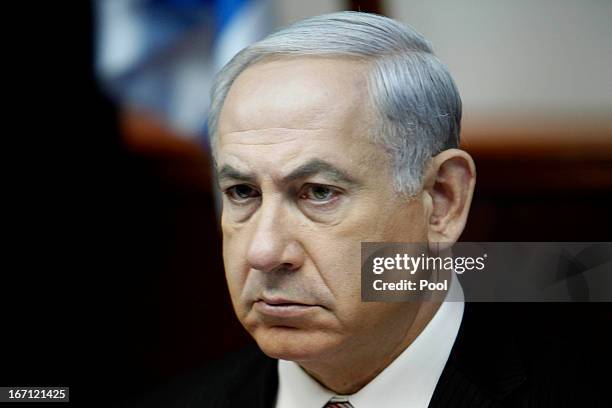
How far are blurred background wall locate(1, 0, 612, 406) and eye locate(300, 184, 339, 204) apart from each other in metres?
0.49

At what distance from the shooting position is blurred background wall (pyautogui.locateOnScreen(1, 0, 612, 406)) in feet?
6.78

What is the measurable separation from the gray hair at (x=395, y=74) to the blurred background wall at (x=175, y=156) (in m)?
0.33

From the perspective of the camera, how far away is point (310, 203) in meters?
1.53

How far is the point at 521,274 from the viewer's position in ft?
5.87

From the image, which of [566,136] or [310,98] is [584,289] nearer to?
[566,136]

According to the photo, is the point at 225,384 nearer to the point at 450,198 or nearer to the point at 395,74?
the point at 450,198

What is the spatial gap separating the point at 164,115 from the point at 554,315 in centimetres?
127

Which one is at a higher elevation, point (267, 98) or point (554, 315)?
point (267, 98)

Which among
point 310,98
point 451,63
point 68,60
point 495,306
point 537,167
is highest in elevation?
point 68,60

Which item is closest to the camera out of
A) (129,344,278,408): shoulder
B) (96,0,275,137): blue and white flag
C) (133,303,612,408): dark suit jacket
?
(133,303,612,408): dark suit jacket

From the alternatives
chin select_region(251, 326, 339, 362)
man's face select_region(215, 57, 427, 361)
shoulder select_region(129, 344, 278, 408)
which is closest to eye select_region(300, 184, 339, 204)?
man's face select_region(215, 57, 427, 361)

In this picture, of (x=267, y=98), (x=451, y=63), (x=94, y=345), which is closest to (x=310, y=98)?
(x=267, y=98)

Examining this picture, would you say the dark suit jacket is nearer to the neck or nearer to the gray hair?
the neck

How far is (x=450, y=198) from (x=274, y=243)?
1.17ft
